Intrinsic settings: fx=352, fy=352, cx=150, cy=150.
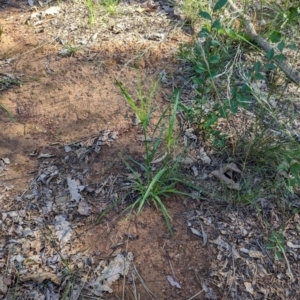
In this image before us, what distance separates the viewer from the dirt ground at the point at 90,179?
205cm

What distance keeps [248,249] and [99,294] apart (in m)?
0.94

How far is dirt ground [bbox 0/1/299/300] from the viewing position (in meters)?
2.05

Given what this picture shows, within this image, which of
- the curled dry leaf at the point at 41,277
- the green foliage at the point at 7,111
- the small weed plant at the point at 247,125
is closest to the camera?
the curled dry leaf at the point at 41,277

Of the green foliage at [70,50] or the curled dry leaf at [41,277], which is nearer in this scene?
the curled dry leaf at [41,277]

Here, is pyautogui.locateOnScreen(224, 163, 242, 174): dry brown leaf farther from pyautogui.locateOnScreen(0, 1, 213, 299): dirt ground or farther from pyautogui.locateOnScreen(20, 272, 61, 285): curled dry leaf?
pyautogui.locateOnScreen(20, 272, 61, 285): curled dry leaf

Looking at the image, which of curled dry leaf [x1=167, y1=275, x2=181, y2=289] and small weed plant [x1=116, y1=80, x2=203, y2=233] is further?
small weed plant [x1=116, y1=80, x2=203, y2=233]

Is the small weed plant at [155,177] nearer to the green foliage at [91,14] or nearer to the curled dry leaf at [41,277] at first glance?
the curled dry leaf at [41,277]

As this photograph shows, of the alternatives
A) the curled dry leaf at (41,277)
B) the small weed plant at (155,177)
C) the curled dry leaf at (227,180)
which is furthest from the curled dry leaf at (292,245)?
the curled dry leaf at (41,277)

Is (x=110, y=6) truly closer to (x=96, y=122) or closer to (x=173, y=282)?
(x=96, y=122)

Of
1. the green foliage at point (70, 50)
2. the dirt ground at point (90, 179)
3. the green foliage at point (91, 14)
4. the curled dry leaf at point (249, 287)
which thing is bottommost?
the curled dry leaf at point (249, 287)

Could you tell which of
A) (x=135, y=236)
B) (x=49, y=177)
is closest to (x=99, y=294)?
(x=135, y=236)

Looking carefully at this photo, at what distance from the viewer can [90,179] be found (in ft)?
8.07

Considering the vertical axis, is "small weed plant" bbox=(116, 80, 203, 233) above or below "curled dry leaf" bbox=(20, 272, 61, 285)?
above

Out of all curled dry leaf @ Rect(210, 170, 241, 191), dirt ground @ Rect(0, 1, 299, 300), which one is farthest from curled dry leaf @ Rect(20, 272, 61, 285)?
curled dry leaf @ Rect(210, 170, 241, 191)
